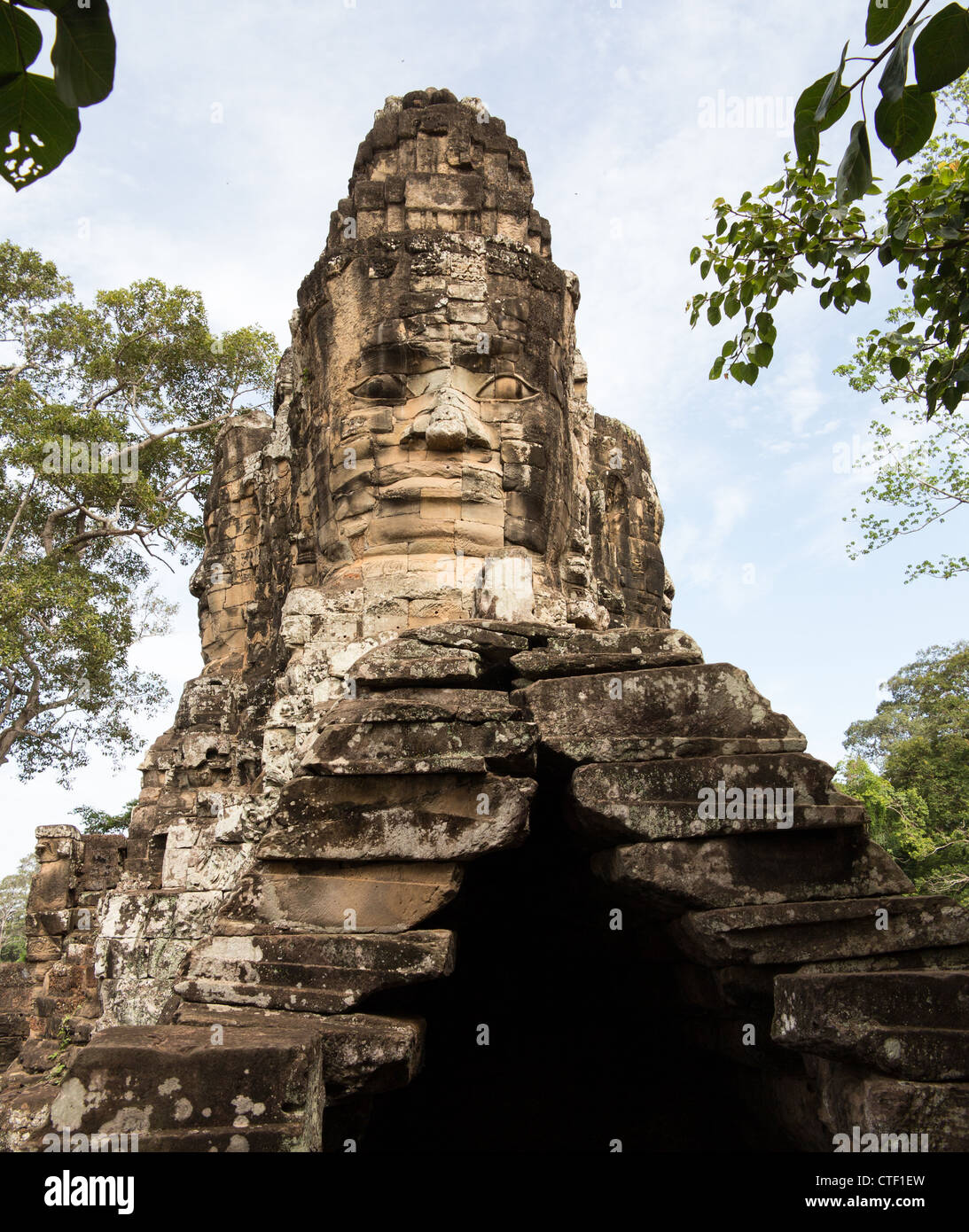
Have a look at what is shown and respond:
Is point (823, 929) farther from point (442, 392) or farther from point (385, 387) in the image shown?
point (385, 387)

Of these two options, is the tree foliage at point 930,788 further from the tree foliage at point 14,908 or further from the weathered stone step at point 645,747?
the tree foliage at point 14,908

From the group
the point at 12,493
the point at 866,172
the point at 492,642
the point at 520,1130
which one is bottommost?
the point at 520,1130

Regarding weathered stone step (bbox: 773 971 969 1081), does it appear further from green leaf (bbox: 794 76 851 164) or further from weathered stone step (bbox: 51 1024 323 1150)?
green leaf (bbox: 794 76 851 164)

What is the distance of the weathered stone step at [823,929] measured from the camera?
3.41 meters

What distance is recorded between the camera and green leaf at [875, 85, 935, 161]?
7.49 feet

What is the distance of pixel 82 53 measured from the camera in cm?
187

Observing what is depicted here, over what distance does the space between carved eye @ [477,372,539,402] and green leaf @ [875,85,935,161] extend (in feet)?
15.6

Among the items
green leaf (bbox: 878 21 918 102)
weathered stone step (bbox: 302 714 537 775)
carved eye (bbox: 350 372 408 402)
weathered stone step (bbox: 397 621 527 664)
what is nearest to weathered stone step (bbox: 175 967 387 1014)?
weathered stone step (bbox: 302 714 537 775)

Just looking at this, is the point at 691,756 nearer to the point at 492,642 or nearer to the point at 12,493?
the point at 492,642

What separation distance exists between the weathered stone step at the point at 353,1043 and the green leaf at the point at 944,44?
2.89m

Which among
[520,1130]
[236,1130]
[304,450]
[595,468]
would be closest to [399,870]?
[236,1130]

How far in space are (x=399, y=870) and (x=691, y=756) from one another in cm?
114

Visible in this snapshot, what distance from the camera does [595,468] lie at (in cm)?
1248

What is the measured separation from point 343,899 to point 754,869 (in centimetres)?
143
